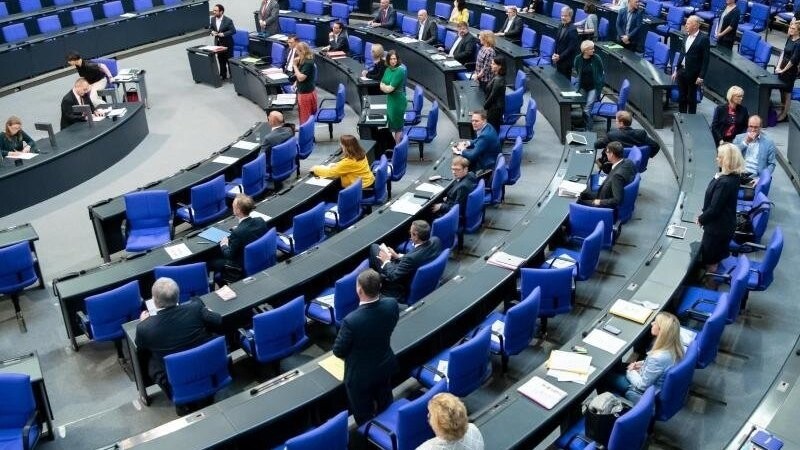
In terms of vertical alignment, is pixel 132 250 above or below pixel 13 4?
below

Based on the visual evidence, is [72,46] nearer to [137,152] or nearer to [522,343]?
[137,152]

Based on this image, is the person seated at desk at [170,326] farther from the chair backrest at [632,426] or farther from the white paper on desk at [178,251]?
the chair backrest at [632,426]

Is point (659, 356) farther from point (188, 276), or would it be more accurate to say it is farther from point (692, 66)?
point (692, 66)

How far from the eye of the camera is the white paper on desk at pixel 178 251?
319 inches

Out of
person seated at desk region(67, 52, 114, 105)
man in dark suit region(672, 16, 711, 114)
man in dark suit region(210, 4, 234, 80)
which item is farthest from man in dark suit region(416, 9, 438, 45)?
person seated at desk region(67, 52, 114, 105)

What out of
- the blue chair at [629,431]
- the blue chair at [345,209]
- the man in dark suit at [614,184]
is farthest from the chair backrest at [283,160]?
the blue chair at [629,431]

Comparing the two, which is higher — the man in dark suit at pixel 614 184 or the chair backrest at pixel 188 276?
the man in dark suit at pixel 614 184

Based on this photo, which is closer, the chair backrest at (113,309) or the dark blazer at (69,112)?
the chair backrest at (113,309)

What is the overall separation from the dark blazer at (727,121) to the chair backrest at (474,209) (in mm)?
3523

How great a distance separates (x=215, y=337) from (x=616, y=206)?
459 centimetres

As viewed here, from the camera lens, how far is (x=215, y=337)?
6.60 m

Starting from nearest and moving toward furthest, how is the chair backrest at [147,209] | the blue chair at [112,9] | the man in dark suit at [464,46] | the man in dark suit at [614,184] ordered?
1. the man in dark suit at [614,184]
2. the chair backrest at [147,209]
3. the man in dark suit at [464,46]
4. the blue chair at [112,9]

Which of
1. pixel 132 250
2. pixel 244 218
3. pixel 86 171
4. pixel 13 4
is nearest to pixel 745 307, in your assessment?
pixel 244 218

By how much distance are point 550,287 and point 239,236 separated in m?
3.10
